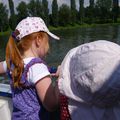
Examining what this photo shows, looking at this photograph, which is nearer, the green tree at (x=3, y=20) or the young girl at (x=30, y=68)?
the young girl at (x=30, y=68)

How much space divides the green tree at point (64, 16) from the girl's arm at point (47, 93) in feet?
145

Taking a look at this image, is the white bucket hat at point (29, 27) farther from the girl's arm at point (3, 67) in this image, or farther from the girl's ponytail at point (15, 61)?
the girl's arm at point (3, 67)

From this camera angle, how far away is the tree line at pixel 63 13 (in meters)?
38.8

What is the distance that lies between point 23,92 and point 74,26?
44660 millimetres

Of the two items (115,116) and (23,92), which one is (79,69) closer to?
(115,116)

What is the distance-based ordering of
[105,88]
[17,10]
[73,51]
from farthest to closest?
[17,10]
[73,51]
[105,88]

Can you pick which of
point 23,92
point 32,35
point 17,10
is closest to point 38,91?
point 23,92

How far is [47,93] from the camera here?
1.14 metres

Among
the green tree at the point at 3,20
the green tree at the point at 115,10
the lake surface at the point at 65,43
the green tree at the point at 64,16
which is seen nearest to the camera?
the lake surface at the point at 65,43

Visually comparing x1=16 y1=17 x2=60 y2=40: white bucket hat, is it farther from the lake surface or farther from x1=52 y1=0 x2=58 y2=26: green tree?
x1=52 y1=0 x2=58 y2=26: green tree

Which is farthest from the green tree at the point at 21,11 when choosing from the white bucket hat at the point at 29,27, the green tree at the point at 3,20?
the white bucket hat at the point at 29,27

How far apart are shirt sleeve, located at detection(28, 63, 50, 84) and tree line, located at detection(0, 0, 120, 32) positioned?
37.1m

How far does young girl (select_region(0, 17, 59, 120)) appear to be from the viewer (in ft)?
3.86

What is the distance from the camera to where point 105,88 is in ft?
2.92
